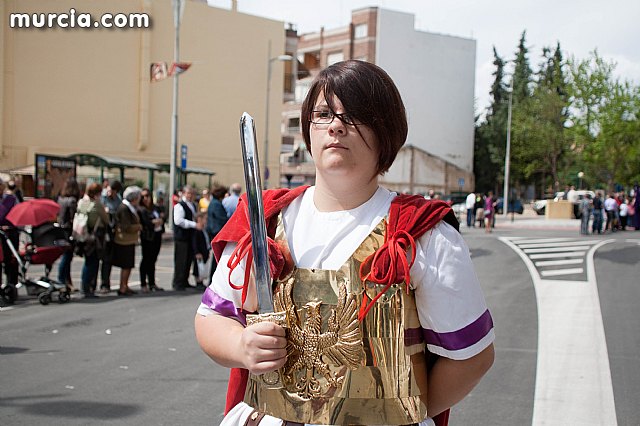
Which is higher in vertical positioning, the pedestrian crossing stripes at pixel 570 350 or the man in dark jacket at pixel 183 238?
the man in dark jacket at pixel 183 238

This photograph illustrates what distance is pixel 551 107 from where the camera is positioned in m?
51.7

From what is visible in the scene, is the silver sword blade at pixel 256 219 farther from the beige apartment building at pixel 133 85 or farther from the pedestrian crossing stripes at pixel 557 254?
the beige apartment building at pixel 133 85

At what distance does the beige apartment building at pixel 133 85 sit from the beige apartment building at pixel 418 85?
1196cm

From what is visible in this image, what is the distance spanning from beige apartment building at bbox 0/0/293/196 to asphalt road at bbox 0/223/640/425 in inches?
788

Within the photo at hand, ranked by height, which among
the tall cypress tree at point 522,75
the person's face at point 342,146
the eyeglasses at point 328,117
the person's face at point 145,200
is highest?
the tall cypress tree at point 522,75

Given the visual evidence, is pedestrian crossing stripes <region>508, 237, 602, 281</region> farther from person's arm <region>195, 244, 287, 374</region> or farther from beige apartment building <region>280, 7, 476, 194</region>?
beige apartment building <region>280, 7, 476, 194</region>

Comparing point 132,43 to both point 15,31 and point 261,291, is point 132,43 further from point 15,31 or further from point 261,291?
point 261,291

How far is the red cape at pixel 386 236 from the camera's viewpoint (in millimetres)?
1776

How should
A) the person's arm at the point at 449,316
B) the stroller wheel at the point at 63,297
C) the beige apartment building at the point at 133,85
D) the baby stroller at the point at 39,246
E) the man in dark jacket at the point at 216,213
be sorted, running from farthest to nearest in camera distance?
the beige apartment building at the point at 133,85
the man in dark jacket at the point at 216,213
the stroller wheel at the point at 63,297
the baby stroller at the point at 39,246
the person's arm at the point at 449,316

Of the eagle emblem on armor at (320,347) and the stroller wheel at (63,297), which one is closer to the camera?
the eagle emblem on armor at (320,347)

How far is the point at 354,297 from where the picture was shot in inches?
70.8

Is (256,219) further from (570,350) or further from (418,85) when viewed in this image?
(418,85)

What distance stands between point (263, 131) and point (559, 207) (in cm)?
1747

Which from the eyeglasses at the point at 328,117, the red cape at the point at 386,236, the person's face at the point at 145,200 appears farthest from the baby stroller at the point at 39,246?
the eyeglasses at the point at 328,117
